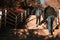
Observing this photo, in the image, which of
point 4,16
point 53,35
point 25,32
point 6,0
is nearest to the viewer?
point 53,35

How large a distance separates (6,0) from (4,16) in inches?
408

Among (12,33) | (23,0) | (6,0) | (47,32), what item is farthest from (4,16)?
(23,0)

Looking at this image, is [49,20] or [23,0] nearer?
[49,20]

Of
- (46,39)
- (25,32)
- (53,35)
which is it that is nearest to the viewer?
(46,39)

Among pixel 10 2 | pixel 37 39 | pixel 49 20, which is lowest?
pixel 37 39

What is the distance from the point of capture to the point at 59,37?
36.0 feet

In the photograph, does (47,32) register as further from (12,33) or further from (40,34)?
(12,33)

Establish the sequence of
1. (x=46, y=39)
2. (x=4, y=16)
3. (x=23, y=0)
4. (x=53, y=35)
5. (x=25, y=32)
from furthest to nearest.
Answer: (x=23, y=0) < (x=4, y=16) < (x=25, y=32) < (x=53, y=35) < (x=46, y=39)

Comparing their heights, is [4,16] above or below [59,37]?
above

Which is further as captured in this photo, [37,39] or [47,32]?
[47,32]

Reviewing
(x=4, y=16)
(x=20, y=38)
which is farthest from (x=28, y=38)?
(x=4, y=16)

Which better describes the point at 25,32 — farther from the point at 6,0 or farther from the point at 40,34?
the point at 6,0

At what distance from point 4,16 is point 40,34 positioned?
4.70 meters

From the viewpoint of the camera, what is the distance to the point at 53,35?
37.2 feet
